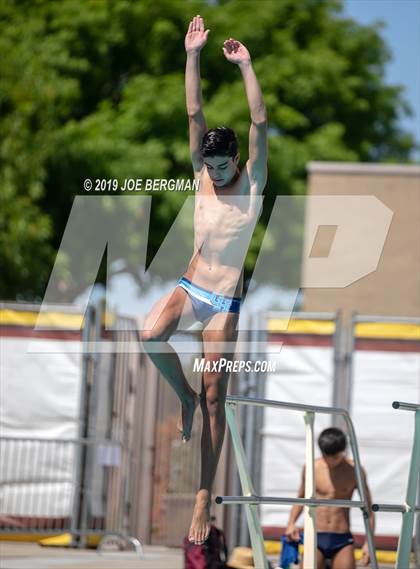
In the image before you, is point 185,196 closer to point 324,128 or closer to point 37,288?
point 37,288

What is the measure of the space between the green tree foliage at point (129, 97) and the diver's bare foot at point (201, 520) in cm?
448

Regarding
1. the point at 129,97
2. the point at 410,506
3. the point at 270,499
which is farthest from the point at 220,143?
the point at 129,97

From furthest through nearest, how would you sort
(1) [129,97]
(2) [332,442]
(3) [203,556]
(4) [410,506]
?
(1) [129,97], (2) [332,442], (3) [203,556], (4) [410,506]

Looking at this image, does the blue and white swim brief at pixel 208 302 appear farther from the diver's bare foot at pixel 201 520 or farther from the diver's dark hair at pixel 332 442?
the diver's dark hair at pixel 332 442

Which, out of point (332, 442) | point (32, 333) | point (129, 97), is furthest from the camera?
point (129, 97)

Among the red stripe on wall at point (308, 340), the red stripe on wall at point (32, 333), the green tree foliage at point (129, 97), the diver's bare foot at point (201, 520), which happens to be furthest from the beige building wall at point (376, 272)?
the diver's bare foot at point (201, 520)

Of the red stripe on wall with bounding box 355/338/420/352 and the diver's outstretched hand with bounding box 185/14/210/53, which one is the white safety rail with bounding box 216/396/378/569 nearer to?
the diver's outstretched hand with bounding box 185/14/210/53

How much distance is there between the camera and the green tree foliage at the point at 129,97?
1462cm

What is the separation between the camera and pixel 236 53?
23.1 feet

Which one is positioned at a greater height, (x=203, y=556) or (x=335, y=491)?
(x=335, y=491)

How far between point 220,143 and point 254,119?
8.9 inches

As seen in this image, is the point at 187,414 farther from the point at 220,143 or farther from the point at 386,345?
the point at 386,345

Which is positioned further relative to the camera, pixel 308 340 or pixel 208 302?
pixel 308 340

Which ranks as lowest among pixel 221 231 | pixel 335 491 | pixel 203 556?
pixel 203 556
